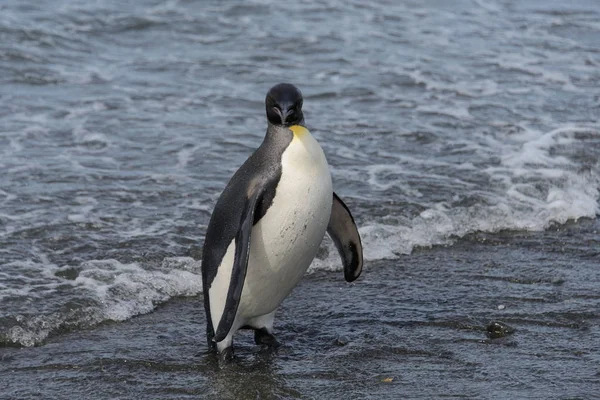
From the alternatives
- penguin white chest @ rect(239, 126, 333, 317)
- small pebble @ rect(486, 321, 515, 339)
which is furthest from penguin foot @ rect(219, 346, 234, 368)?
small pebble @ rect(486, 321, 515, 339)

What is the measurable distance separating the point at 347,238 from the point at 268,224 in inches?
27.2

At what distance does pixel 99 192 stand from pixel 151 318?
Answer: 7.44 feet

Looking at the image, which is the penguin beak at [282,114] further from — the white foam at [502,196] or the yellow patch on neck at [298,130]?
the white foam at [502,196]

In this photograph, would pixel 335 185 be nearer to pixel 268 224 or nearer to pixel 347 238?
pixel 347 238

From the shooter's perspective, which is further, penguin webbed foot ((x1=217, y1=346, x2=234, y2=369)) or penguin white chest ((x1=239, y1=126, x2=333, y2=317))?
penguin webbed foot ((x1=217, y1=346, x2=234, y2=369))

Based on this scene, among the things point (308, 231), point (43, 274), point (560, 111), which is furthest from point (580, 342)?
point (560, 111)

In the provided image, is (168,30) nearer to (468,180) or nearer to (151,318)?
(468,180)

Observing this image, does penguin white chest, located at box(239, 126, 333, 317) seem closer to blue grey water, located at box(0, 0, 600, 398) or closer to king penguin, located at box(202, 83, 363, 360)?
king penguin, located at box(202, 83, 363, 360)

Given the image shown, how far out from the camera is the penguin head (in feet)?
15.6

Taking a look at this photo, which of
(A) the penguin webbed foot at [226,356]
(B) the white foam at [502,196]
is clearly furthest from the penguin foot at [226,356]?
(B) the white foam at [502,196]

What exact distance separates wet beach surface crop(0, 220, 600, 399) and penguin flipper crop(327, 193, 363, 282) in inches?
11.6

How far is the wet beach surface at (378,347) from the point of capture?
4582 millimetres

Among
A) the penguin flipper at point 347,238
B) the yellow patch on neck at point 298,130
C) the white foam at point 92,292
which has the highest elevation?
the yellow patch on neck at point 298,130

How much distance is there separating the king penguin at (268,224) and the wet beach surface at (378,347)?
0.28 metres
